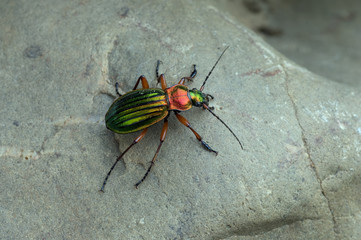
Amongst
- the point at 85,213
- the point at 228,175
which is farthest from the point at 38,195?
the point at 228,175

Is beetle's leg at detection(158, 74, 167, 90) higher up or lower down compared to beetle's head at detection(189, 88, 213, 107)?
lower down

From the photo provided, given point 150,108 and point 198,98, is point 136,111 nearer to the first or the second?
point 150,108

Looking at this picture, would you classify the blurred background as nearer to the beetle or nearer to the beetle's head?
the beetle's head

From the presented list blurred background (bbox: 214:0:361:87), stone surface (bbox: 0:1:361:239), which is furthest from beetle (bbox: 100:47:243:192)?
blurred background (bbox: 214:0:361:87)

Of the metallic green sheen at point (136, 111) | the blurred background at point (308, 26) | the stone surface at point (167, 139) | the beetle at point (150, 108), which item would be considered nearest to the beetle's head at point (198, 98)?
the beetle at point (150, 108)

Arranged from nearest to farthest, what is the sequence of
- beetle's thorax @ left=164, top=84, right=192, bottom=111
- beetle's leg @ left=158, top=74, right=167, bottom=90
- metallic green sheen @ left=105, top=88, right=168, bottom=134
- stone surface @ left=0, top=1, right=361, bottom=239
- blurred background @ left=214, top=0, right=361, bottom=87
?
stone surface @ left=0, top=1, right=361, bottom=239, metallic green sheen @ left=105, top=88, right=168, bottom=134, beetle's thorax @ left=164, top=84, right=192, bottom=111, beetle's leg @ left=158, top=74, right=167, bottom=90, blurred background @ left=214, top=0, right=361, bottom=87

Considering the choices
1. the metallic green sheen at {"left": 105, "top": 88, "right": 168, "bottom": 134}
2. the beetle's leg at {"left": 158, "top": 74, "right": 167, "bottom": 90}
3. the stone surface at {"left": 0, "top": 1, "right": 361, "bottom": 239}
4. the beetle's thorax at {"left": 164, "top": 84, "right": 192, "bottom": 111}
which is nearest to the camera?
the stone surface at {"left": 0, "top": 1, "right": 361, "bottom": 239}

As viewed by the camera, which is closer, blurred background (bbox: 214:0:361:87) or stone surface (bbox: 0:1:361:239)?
stone surface (bbox: 0:1:361:239)

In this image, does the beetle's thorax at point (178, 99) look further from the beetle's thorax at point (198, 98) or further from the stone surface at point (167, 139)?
the stone surface at point (167, 139)
